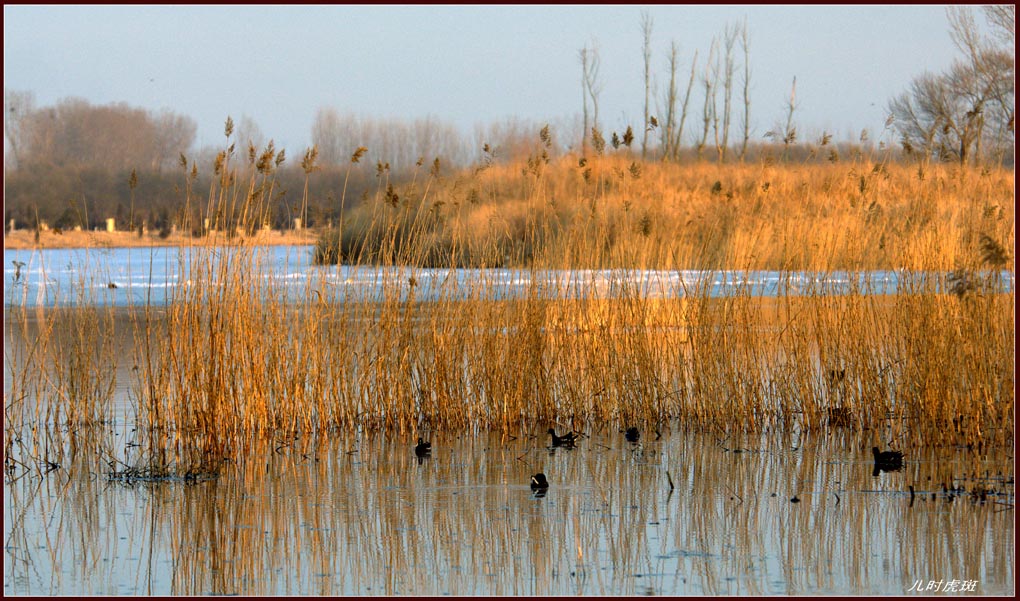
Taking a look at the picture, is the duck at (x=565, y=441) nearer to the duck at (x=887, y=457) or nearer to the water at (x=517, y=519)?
the water at (x=517, y=519)

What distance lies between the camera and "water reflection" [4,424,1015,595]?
3.37 metres

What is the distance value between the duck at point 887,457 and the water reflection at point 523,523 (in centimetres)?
4

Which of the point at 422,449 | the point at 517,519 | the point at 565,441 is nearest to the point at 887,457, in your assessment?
the point at 565,441

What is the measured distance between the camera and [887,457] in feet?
16.1

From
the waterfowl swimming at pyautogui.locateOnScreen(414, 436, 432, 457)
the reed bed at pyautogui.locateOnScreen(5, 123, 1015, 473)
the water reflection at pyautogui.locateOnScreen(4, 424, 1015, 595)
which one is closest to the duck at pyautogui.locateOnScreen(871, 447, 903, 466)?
the water reflection at pyautogui.locateOnScreen(4, 424, 1015, 595)

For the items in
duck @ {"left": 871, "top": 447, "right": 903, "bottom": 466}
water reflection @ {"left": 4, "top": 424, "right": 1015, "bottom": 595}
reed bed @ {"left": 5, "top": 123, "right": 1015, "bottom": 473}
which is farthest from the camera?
reed bed @ {"left": 5, "top": 123, "right": 1015, "bottom": 473}

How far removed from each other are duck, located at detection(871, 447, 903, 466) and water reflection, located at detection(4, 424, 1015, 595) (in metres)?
0.04

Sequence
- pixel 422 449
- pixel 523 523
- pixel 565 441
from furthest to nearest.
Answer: pixel 565 441 → pixel 422 449 → pixel 523 523

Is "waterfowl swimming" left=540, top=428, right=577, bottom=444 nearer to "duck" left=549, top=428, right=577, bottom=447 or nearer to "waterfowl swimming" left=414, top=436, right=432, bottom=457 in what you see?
"duck" left=549, top=428, right=577, bottom=447

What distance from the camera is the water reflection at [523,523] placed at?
3369 millimetres

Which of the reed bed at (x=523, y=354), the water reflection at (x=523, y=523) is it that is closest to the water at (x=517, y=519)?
the water reflection at (x=523, y=523)

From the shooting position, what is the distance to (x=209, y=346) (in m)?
5.20

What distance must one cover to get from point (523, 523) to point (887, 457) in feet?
6.41

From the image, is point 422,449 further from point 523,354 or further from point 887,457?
point 887,457
